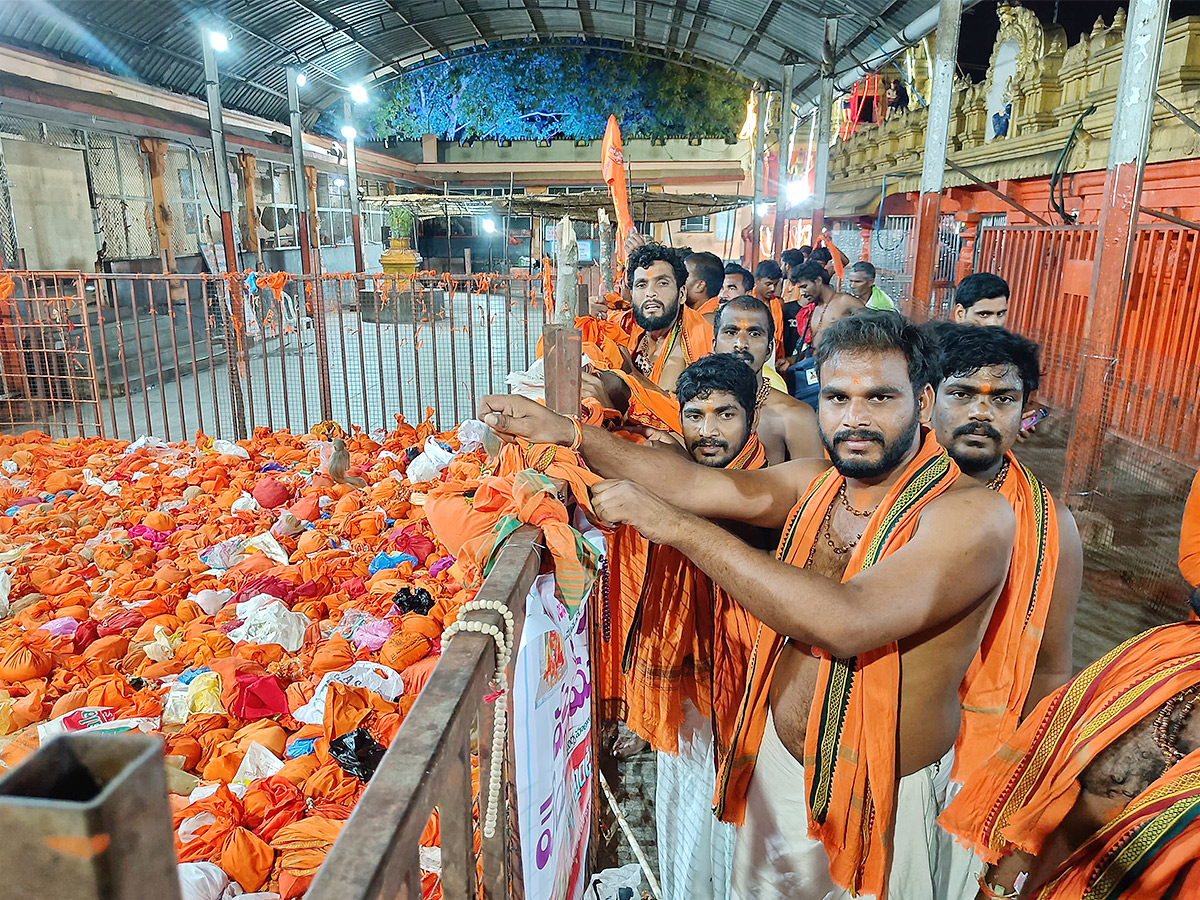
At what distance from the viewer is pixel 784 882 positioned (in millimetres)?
2328

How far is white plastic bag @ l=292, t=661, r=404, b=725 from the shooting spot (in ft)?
10.4

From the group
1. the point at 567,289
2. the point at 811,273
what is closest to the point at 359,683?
the point at 567,289

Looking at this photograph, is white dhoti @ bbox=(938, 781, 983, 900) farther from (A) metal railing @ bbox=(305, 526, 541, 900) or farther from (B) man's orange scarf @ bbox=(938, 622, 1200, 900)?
(A) metal railing @ bbox=(305, 526, 541, 900)

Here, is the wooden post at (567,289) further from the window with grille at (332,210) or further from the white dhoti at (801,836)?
the window with grille at (332,210)

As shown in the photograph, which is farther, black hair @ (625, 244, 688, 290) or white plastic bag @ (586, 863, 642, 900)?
black hair @ (625, 244, 688, 290)

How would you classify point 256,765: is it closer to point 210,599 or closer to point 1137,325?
point 210,599

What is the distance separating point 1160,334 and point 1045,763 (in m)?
6.12

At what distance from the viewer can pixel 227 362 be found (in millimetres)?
9555

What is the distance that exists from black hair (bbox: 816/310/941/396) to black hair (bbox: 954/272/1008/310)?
112 inches

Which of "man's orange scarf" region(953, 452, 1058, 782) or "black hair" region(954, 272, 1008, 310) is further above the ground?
"black hair" region(954, 272, 1008, 310)

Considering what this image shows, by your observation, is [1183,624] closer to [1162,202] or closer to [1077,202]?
[1162,202]

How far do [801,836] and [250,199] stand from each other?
20372 millimetres

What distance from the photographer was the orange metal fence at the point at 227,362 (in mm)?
7996

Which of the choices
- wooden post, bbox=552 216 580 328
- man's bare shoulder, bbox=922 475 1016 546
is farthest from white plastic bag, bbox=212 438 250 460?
man's bare shoulder, bbox=922 475 1016 546
